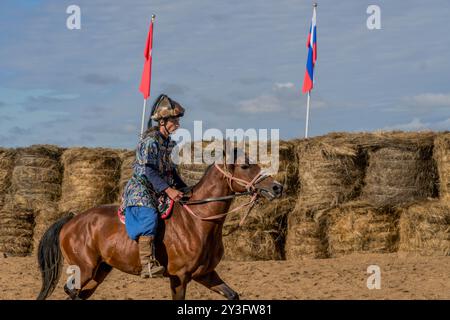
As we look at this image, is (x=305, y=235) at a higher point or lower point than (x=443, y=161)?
lower

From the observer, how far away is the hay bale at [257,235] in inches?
610

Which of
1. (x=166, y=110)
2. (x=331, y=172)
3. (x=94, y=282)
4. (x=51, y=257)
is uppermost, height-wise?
(x=166, y=110)

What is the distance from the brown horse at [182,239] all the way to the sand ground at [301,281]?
238cm

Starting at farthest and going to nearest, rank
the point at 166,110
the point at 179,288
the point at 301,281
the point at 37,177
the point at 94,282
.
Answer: the point at 37,177, the point at 301,281, the point at 94,282, the point at 166,110, the point at 179,288

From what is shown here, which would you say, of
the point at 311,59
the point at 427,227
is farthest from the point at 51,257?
the point at 311,59

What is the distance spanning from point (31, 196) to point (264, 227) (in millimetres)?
5011

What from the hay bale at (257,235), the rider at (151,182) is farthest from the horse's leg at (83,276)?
the hay bale at (257,235)

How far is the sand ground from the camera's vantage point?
1202 centimetres

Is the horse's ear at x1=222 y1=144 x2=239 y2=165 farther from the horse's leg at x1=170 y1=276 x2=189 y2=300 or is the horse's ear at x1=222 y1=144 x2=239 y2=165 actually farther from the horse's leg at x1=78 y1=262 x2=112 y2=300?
the horse's leg at x1=78 y1=262 x2=112 y2=300

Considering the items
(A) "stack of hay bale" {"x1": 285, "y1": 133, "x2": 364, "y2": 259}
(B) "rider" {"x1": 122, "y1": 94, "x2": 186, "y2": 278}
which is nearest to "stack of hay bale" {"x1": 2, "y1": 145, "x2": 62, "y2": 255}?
(A) "stack of hay bale" {"x1": 285, "y1": 133, "x2": 364, "y2": 259}

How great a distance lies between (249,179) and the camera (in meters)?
9.16

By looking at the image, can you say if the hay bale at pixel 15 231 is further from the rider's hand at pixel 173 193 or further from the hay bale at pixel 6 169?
the rider's hand at pixel 173 193

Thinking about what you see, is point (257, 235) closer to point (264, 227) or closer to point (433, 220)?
point (264, 227)

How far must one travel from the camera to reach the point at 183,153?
15.7m
